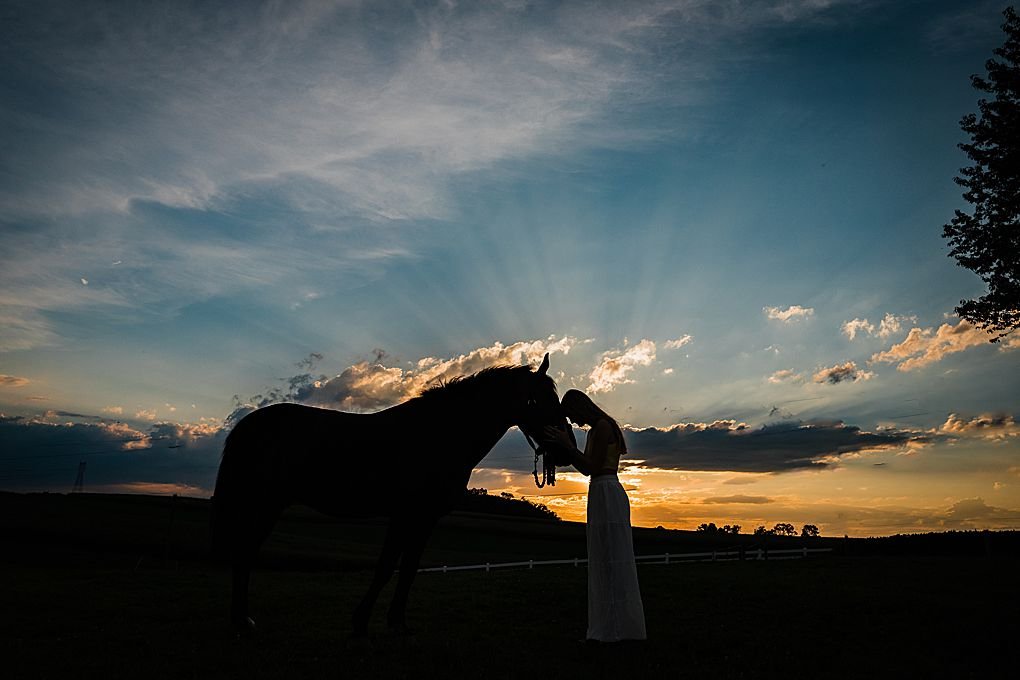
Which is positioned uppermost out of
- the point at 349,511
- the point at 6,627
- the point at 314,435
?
the point at 314,435

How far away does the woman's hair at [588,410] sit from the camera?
9.77 meters

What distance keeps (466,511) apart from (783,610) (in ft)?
262

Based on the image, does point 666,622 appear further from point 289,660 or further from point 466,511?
point 466,511

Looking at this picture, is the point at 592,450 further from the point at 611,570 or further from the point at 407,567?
the point at 407,567

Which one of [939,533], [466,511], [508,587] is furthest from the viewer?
[466,511]

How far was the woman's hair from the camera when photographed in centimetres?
977

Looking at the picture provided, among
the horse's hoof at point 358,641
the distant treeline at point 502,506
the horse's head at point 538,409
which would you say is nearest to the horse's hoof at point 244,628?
the horse's hoof at point 358,641

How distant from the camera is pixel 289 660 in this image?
8.57m

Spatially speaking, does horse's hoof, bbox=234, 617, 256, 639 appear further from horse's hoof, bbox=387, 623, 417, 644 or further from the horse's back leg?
horse's hoof, bbox=387, 623, 417, 644

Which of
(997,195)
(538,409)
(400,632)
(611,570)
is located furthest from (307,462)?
(997,195)

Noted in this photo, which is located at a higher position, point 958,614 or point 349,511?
point 349,511

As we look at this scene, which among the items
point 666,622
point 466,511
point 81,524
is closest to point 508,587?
point 666,622

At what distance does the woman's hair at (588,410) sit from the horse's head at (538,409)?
318mm

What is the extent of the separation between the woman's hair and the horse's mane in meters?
0.60
